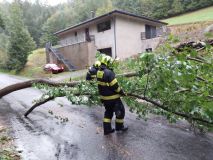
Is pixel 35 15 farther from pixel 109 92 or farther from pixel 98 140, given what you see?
pixel 98 140

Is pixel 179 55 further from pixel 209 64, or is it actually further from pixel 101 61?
pixel 101 61

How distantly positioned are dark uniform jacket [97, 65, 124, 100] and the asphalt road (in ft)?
3.37

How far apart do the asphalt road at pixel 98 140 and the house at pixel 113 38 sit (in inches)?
801

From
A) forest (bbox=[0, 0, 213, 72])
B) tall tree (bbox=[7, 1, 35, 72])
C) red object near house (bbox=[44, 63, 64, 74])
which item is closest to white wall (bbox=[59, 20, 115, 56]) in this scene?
red object near house (bbox=[44, 63, 64, 74])

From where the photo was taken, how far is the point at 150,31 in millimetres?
35594

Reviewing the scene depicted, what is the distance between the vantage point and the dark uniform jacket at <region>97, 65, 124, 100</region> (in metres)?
7.60

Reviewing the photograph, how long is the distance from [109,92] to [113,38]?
2401 centimetres

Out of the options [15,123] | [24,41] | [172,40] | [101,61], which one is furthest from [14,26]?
[172,40]

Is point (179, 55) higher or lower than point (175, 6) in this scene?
lower

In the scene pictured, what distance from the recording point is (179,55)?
4.38 metres

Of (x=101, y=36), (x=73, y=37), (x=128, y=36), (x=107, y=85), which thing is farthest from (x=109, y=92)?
(x=73, y=37)

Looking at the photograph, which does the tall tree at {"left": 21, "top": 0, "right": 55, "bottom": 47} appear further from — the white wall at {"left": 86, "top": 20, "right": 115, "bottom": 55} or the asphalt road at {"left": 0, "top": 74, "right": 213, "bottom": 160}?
the asphalt road at {"left": 0, "top": 74, "right": 213, "bottom": 160}

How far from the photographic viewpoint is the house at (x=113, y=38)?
103ft

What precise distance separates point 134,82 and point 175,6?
50.4 meters
